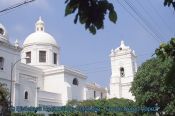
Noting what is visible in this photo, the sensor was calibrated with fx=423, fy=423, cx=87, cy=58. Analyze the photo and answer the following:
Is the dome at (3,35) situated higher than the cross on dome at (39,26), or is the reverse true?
the cross on dome at (39,26)

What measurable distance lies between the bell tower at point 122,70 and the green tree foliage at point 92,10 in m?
65.8

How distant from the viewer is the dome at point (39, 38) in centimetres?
6450

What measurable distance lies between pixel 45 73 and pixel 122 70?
15798mm

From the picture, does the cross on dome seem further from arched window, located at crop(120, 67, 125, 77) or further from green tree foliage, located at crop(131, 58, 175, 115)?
green tree foliage, located at crop(131, 58, 175, 115)

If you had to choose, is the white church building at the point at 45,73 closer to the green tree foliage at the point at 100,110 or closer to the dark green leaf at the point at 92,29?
the green tree foliage at the point at 100,110

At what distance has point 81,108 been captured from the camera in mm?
44750

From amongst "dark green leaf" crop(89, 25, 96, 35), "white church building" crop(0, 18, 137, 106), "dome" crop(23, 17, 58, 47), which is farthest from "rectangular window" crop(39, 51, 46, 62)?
"dark green leaf" crop(89, 25, 96, 35)

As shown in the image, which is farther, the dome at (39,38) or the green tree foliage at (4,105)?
the dome at (39,38)

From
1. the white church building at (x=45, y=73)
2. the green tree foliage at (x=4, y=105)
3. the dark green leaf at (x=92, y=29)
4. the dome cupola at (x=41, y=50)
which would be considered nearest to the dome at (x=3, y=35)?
the white church building at (x=45, y=73)

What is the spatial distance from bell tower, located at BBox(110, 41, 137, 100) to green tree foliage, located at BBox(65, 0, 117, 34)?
65.8m

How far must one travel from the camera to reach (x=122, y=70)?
7219 cm

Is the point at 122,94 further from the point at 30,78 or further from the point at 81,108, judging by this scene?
the point at 81,108

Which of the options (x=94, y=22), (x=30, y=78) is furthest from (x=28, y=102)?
(x=94, y=22)

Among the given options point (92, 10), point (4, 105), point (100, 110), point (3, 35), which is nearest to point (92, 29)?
point (92, 10)
